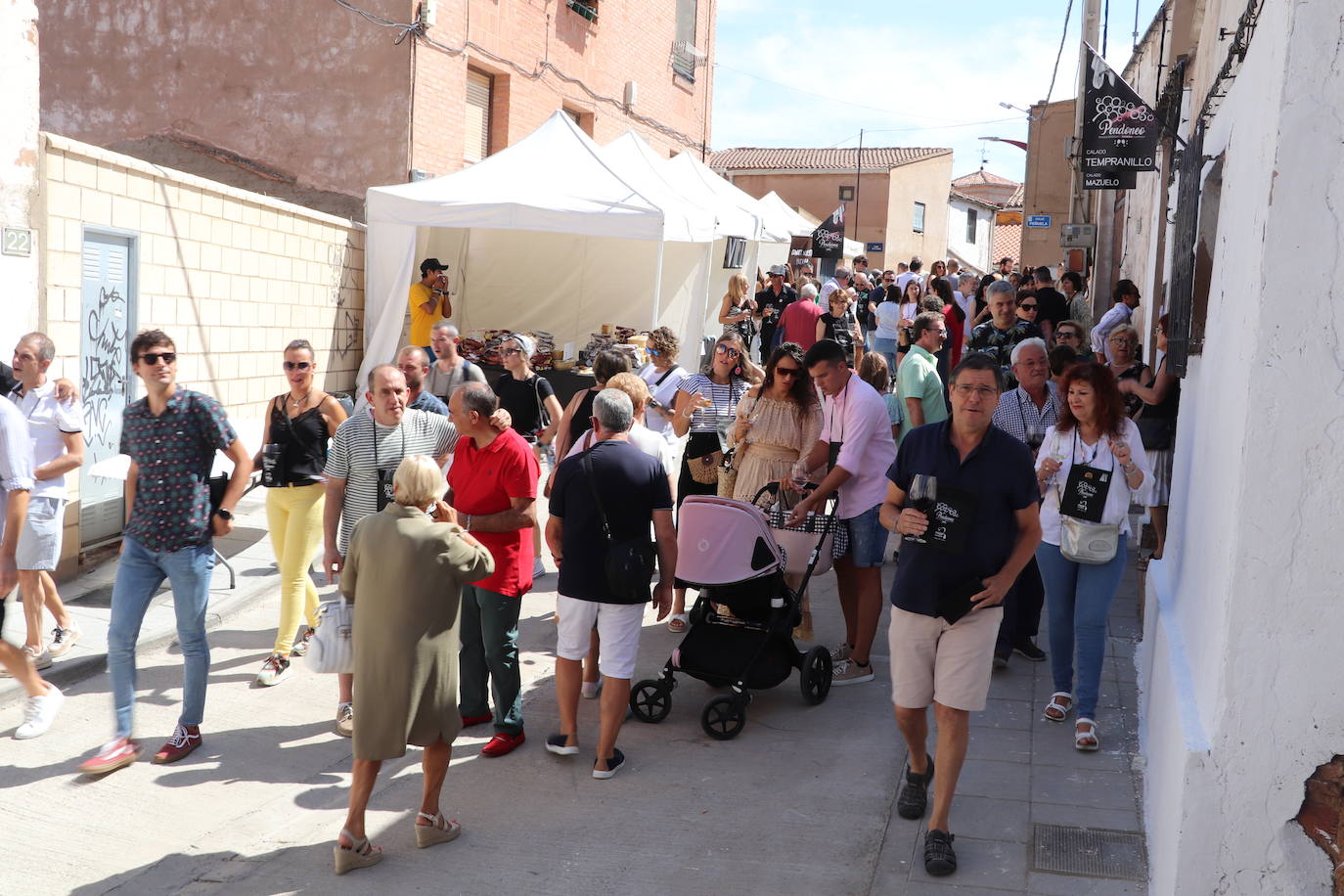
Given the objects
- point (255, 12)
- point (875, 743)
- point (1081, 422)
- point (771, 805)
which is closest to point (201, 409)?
point (771, 805)

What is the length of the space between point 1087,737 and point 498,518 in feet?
9.49

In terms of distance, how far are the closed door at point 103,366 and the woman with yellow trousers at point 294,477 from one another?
2.69 metres

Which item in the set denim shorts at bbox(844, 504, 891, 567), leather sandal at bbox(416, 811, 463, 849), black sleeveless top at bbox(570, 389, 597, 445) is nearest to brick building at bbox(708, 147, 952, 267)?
black sleeveless top at bbox(570, 389, 597, 445)

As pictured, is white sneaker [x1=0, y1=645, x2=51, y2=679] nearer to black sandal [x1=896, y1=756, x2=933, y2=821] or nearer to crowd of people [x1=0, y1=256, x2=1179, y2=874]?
crowd of people [x1=0, y1=256, x2=1179, y2=874]

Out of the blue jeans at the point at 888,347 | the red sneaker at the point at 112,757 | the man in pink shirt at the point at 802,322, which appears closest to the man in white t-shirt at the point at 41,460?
the red sneaker at the point at 112,757

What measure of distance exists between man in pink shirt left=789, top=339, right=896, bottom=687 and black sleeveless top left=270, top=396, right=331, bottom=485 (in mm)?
2580

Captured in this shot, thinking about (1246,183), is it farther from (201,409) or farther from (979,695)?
(201,409)

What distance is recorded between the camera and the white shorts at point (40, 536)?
20.8 feet

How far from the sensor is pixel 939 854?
4.38m

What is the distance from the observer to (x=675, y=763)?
5496 mm

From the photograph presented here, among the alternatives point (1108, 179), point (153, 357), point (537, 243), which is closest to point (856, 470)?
point (153, 357)

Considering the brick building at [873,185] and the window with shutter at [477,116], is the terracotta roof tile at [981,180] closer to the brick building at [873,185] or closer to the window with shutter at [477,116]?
the brick building at [873,185]

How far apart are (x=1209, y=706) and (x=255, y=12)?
1508 centimetres

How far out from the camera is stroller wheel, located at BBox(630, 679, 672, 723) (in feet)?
19.7
